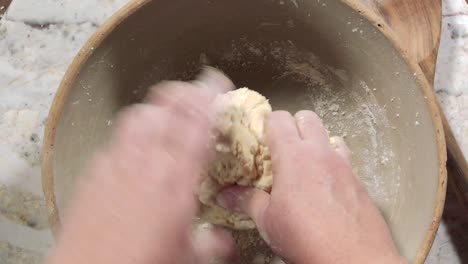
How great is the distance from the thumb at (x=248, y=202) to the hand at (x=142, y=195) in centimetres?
16

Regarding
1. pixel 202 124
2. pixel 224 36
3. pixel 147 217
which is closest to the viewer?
pixel 147 217

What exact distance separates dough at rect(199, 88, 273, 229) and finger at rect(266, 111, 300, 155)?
0.8 inches

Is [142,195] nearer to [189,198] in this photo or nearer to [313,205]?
[189,198]

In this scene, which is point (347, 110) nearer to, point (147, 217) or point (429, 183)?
point (429, 183)

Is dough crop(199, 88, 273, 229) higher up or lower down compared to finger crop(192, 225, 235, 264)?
higher up

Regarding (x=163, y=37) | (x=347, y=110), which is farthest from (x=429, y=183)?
(x=163, y=37)

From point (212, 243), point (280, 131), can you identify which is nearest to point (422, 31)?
point (280, 131)

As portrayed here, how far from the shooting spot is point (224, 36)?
778mm

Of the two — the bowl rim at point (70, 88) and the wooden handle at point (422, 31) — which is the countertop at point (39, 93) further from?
the bowl rim at point (70, 88)

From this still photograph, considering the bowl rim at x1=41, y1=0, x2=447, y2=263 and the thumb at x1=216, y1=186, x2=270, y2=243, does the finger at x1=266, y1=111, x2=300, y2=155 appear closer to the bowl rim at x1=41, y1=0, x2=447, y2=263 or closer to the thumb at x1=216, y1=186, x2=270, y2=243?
the thumb at x1=216, y1=186, x2=270, y2=243

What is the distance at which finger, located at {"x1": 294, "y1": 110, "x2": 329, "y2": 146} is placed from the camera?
2.20 feet

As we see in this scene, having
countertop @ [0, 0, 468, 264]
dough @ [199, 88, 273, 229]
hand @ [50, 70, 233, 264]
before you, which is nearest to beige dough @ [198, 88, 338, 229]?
dough @ [199, 88, 273, 229]

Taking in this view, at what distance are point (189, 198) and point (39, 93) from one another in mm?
489

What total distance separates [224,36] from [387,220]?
374mm
